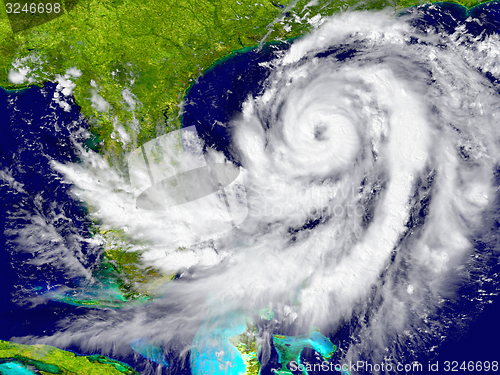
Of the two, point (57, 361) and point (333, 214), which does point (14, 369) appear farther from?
point (333, 214)

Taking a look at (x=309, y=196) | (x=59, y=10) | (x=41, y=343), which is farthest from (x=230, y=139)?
(x=41, y=343)

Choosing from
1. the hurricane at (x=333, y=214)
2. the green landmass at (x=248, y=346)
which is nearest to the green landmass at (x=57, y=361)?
the hurricane at (x=333, y=214)

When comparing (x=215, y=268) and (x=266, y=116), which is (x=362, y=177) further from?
(x=215, y=268)

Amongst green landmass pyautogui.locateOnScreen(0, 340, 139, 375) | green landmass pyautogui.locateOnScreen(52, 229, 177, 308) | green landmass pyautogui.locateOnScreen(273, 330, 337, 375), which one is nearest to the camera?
green landmass pyautogui.locateOnScreen(0, 340, 139, 375)

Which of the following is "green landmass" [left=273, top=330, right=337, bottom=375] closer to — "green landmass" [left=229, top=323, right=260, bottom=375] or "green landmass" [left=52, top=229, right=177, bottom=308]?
"green landmass" [left=229, top=323, right=260, bottom=375]

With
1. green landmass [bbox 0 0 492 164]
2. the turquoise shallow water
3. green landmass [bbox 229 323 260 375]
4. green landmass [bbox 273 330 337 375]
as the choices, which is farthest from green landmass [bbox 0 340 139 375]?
green landmass [bbox 0 0 492 164]

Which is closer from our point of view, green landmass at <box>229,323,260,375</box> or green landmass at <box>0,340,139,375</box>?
green landmass at <box>0,340,139,375</box>
